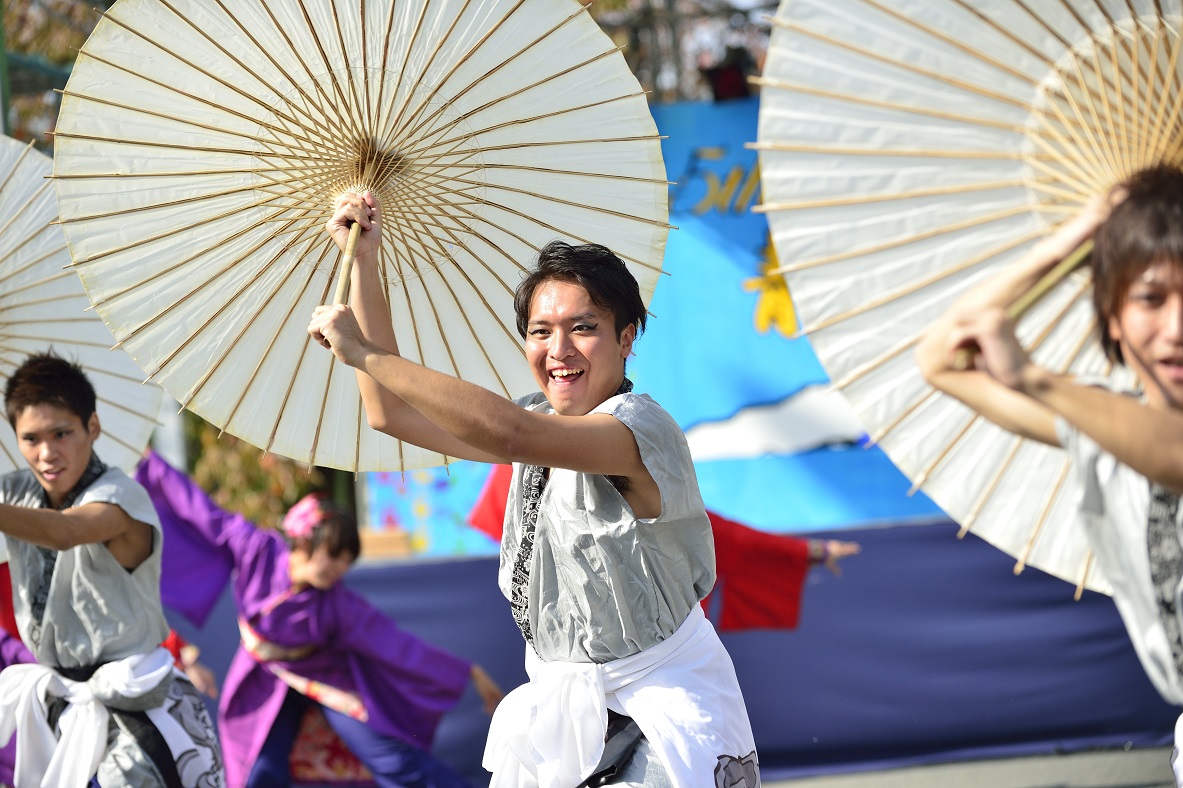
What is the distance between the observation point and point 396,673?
5230mm

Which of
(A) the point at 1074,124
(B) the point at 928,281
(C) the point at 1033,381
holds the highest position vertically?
(A) the point at 1074,124

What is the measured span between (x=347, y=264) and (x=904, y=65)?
3.70ft

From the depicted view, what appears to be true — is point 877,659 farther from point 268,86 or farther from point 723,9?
point 268,86

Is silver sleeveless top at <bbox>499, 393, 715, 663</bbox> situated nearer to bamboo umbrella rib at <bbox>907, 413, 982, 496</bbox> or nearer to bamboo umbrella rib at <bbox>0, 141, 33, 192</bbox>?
bamboo umbrella rib at <bbox>907, 413, 982, 496</bbox>

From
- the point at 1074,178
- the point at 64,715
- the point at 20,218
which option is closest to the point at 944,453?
the point at 1074,178

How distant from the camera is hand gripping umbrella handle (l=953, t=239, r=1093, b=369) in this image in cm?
181

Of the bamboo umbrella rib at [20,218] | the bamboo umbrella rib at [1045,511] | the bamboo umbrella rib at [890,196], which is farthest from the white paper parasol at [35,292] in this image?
the bamboo umbrella rib at [1045,511]

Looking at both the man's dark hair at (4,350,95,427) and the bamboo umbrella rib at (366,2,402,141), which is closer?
the bamboo umbrella rib at (366,2,402,141)

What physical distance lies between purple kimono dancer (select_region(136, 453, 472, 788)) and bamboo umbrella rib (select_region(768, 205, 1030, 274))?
3048 mm

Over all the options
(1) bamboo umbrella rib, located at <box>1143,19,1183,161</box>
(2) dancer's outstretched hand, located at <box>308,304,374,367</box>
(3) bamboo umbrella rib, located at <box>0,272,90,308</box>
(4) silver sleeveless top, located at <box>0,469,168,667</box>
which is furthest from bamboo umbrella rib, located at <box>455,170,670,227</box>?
(3) bamboo umbrella rib, located at <box>0,272,90,308</box>

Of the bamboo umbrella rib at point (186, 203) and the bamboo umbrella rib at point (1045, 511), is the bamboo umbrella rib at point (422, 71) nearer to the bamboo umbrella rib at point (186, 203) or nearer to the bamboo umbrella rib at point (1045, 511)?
the bamboo umbrella rib at point (186, 203)

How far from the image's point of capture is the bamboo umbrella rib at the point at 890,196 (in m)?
2.41

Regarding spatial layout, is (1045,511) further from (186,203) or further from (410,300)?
(186,203)

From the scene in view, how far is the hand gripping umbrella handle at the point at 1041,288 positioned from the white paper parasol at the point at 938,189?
394mm
